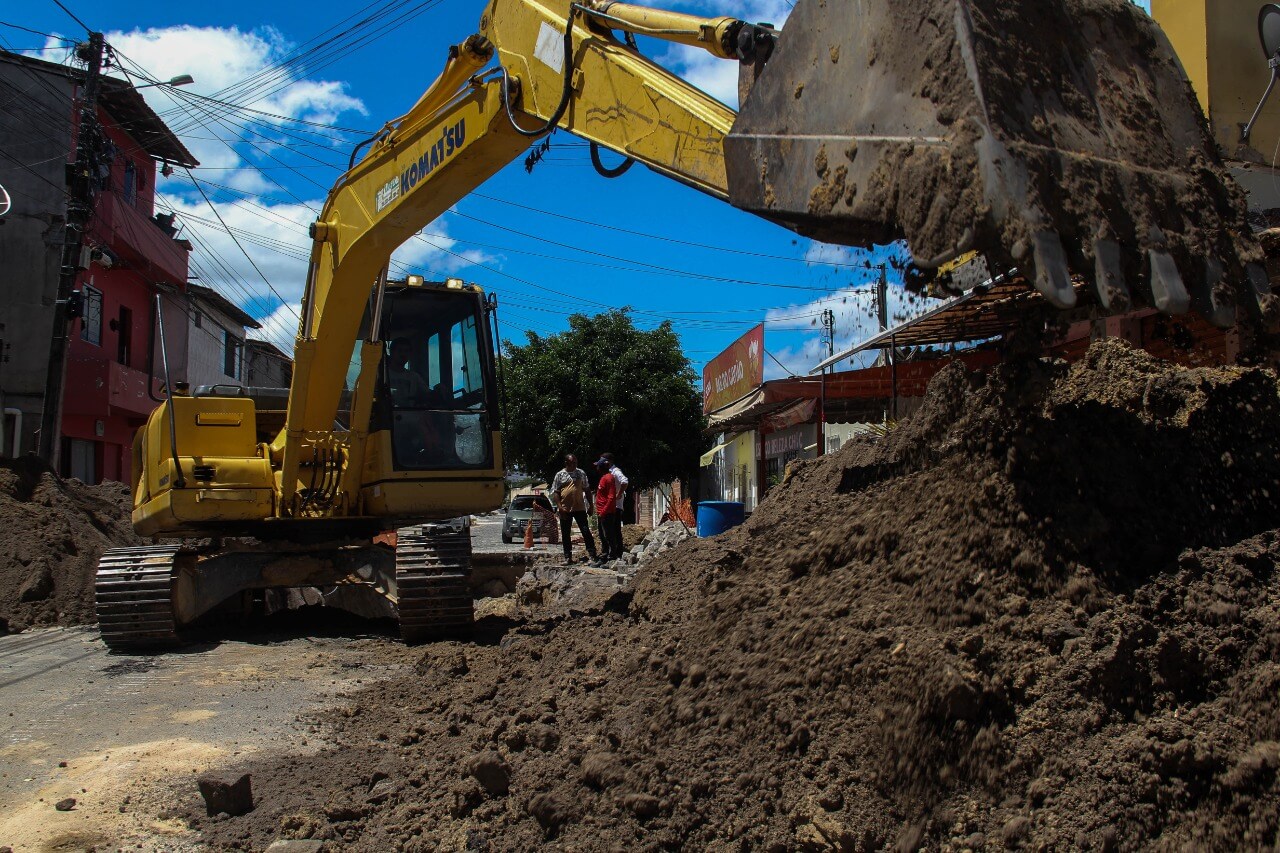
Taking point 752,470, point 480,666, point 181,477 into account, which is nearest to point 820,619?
point 480,666

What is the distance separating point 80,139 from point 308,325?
1209 centimetres

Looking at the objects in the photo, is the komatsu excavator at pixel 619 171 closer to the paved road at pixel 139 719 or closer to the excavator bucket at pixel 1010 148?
the excavator bucket at pixel 1010 148

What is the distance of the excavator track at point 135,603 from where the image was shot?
8055 mm

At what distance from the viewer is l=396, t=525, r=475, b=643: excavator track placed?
8109 mm

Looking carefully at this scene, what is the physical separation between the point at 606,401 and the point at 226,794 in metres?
26.9

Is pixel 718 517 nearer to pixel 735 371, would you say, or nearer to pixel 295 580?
pixel 295 580

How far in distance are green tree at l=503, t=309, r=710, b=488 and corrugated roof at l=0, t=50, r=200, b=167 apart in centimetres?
1150

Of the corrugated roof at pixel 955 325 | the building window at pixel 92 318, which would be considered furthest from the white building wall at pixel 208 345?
the corrugated roof at pixel 955 325

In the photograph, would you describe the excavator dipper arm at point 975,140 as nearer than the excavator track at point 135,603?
Yes

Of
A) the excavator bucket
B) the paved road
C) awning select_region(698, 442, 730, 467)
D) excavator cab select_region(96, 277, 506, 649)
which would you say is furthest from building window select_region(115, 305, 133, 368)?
the excavator bucket

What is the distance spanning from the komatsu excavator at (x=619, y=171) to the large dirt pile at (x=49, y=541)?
1873mm

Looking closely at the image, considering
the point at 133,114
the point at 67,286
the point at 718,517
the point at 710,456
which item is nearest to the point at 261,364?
the point at 133,114

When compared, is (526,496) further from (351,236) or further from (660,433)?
(351,236)

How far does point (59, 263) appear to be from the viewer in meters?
23.8
